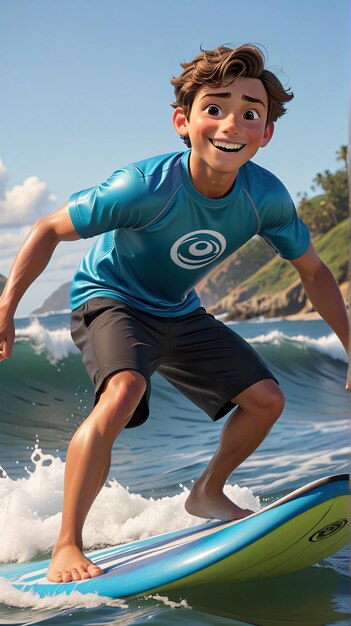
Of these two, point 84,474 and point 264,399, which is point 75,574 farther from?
point 264,399

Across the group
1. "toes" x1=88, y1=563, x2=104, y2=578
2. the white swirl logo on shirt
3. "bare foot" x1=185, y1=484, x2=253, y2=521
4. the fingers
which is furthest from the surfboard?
the white swirl logo on shirt

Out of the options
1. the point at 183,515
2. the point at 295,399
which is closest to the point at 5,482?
the point at 183,515

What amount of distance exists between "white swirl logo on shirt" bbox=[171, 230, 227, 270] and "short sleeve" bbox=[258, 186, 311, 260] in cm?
18

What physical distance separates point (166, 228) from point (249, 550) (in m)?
0.97

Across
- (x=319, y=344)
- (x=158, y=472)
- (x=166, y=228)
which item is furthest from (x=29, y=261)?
(x=319, y=344)

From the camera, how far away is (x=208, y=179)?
2.84 m

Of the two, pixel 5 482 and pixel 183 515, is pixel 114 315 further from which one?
pixel 5 482

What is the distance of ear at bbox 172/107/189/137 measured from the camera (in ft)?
9.86

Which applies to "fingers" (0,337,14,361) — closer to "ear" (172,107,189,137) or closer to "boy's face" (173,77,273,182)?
"boy's face" (173,77,273,182)

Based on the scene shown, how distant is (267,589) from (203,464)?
3.71 meters

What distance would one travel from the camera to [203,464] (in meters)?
6.45

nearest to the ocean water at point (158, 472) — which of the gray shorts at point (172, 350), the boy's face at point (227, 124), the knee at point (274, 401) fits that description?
the knee at point (274, 401)

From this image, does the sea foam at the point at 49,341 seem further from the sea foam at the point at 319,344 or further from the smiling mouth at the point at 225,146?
the smiling mouth at the point at 225,146

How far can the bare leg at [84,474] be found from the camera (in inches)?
101
